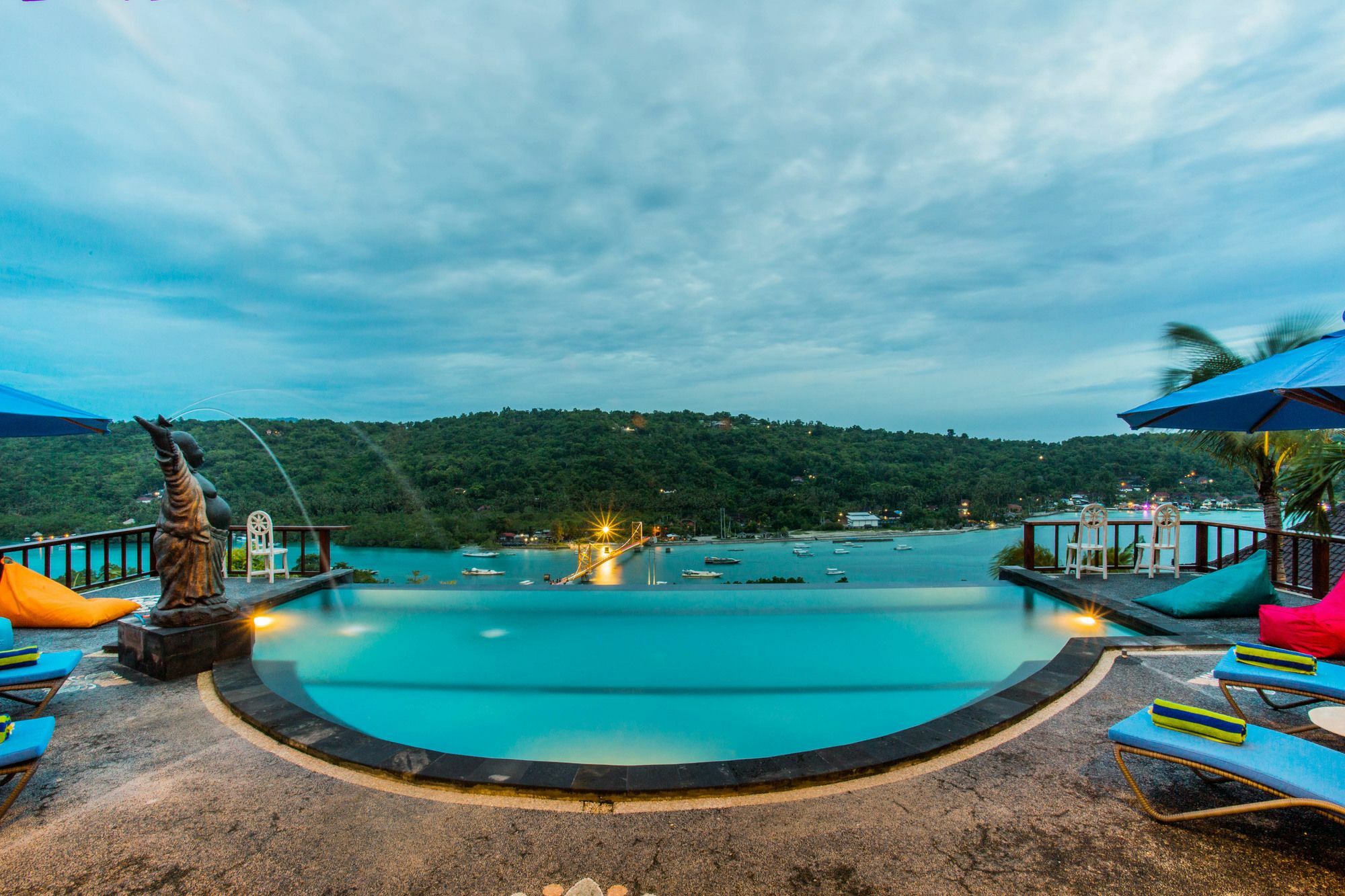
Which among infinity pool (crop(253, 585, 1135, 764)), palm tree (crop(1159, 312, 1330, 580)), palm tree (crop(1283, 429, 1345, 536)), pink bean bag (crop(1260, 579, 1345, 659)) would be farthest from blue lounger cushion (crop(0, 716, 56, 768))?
palm tree (crop(1159, 312, 1330, 580))

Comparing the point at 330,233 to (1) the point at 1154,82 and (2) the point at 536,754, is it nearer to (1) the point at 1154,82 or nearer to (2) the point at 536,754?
(2) the point at 536,754

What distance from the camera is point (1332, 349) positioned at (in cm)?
271

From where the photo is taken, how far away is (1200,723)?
202 cm

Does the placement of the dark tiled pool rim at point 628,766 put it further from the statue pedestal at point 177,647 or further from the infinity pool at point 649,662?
the statue pedestal at point 177,647

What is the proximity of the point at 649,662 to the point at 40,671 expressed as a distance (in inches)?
134

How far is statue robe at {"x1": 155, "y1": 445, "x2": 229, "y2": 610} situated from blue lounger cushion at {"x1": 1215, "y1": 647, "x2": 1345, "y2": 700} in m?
6.05

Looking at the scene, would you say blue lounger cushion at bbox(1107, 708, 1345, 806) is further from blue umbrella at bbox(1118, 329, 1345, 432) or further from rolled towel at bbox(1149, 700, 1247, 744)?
blue umbrella at bbox(1118, 329, 1345, 432)

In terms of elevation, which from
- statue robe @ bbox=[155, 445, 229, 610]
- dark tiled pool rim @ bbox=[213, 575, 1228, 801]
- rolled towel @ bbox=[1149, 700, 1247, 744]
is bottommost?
dark tiled pool rim @ bbox=[213, 575, 1228, 801]

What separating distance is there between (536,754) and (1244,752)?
296 centimetres

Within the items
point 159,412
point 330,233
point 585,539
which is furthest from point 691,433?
point 159,412

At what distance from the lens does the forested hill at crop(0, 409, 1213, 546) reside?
1066cm

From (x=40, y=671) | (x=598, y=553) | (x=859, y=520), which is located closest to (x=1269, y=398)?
(x=40, y=671)

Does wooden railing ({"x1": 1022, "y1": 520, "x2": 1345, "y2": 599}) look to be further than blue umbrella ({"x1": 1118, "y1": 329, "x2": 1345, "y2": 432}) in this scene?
Yes

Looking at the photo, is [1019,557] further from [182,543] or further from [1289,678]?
[182,543]
